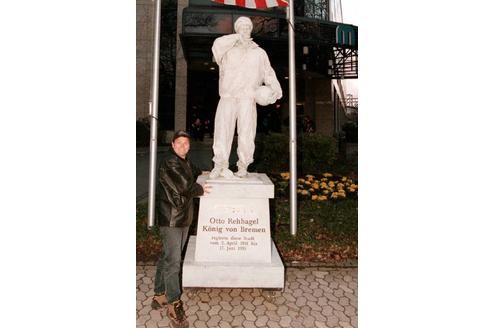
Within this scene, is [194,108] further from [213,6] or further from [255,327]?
[255,327]

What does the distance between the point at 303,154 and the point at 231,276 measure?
6590mm

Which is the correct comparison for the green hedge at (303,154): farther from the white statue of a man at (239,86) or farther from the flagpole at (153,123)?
the flagpole at (153,123)

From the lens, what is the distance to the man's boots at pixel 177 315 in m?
3.25

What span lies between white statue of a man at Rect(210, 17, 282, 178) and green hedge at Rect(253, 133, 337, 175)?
556 cm

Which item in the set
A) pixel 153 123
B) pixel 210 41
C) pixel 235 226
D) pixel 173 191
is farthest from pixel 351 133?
pixel 173 191

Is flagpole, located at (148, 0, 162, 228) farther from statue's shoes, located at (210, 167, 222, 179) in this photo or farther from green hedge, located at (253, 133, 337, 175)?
green hedge, located at (253, 133, 337, 175)

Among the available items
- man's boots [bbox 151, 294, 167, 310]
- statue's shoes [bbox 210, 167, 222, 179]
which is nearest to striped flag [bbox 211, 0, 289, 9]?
statue's shoes [bbox 210, 167, 222, 179]

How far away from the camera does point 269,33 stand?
1348cm

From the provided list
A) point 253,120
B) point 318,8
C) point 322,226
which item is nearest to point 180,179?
point 253,120

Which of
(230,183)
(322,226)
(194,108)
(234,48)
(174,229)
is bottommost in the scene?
(322,226)

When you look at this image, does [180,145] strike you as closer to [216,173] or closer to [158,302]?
[216,173]

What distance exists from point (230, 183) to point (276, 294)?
1.38m

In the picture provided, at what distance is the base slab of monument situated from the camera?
3758 millimetres

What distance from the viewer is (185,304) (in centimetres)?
365
